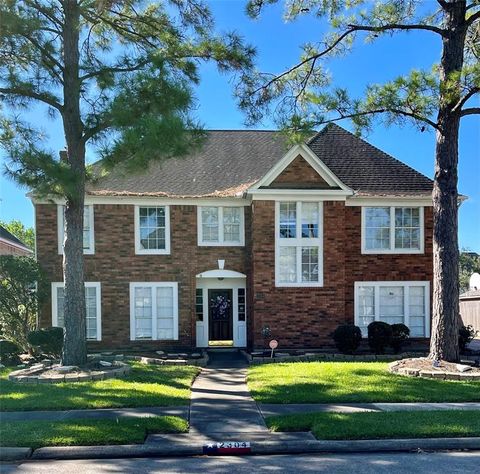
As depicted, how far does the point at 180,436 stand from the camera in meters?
6.96

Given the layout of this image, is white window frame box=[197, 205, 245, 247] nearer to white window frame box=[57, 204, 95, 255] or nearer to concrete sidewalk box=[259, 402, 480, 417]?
white window frame box=[57, 204, 95, 255]

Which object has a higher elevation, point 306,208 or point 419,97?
point 419,97

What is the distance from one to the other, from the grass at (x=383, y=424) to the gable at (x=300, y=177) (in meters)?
9.24

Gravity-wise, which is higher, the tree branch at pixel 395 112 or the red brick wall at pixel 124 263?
the tree branch at pixel 395 112

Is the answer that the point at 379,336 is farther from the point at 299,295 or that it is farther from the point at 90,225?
the point at 90,225

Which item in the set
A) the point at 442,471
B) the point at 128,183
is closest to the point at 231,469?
the point at 442,471

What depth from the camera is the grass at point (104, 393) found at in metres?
8.61

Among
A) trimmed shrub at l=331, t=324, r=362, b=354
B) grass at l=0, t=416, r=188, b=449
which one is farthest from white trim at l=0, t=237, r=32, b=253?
grass at l=0, t=416, r=188, b=449

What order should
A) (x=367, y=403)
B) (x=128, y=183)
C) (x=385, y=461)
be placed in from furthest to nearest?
(x=128, y=183), (x=367, y=403), (x=385, y=461)

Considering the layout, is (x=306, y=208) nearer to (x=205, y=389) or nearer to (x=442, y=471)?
(x=205, y=389)

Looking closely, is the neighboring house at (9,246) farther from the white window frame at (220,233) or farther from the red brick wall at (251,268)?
the white window frame at (220,233)

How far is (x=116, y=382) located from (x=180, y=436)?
3980mm

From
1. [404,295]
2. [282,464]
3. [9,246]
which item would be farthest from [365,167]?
[9,246]

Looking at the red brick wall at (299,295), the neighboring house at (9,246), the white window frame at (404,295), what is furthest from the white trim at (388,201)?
the neighboring house at (9,246)
